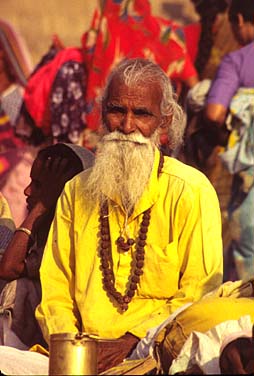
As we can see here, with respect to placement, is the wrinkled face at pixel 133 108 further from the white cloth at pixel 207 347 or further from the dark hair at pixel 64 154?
the white cloth at pixel 207 347

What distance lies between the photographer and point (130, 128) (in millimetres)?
7965

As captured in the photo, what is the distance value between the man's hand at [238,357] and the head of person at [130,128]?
4.43 ft

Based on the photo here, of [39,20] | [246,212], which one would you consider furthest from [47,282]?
[39,20]

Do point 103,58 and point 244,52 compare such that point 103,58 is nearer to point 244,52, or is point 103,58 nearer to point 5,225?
point 244,52

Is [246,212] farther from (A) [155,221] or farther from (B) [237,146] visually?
(A) [155,221]

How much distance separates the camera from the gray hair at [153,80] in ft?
26.5

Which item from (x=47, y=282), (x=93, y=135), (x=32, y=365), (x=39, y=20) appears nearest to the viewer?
(x=32, y=365)

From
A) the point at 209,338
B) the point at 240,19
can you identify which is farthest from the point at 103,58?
the point at 209,338

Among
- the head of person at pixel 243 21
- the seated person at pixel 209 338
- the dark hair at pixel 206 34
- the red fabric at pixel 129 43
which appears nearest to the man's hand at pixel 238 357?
the seated person at pixel 209 338

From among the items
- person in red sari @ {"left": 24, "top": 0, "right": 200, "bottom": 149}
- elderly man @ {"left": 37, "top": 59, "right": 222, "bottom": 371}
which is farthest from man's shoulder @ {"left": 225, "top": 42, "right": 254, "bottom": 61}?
elderly man @ {"left": 37, "top": 59, "right": 222, "bottom": 371}

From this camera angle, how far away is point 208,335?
22.6 feet

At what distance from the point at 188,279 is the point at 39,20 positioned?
8039mm

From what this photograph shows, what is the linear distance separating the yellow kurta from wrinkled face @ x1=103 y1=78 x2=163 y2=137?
17 centimetres

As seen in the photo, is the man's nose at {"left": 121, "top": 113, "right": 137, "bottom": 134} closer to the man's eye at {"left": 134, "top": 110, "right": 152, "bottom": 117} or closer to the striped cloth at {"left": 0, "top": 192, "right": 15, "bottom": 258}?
the man's eye at {"left": 134, "top": 110, "right": 152, "bottom": 117}
